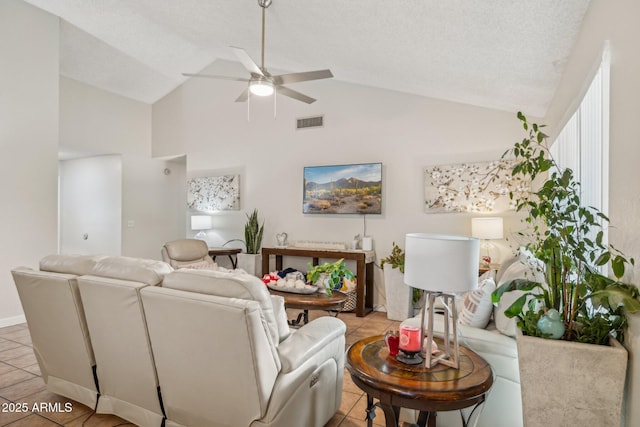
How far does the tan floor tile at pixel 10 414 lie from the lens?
2.21m

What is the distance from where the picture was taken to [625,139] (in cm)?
135

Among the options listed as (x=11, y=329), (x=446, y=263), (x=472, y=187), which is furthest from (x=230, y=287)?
(x=11, y=329)

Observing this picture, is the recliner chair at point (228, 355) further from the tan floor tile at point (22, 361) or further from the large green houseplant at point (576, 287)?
the tan floor tile at point (22, 361)

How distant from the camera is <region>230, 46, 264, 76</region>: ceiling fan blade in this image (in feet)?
9.11

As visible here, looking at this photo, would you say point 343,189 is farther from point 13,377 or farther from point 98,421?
point 13,377

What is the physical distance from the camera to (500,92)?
11.7 ft

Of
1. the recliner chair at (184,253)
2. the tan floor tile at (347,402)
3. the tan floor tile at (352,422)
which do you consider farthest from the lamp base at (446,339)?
the recliner chair at (184,253)

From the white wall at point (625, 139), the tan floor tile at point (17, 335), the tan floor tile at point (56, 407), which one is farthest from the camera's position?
the tan floor tile at point (17, 335)

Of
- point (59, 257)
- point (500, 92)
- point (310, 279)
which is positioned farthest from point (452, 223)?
point (59, 257)

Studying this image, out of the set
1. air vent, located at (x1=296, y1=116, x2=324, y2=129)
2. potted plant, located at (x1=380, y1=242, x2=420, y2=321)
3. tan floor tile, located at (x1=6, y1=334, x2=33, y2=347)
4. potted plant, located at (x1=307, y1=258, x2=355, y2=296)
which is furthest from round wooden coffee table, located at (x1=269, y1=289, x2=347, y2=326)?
air vent, located at (x1=296, y1=116, x2=324, y2=129)

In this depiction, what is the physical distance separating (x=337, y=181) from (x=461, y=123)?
1821mm

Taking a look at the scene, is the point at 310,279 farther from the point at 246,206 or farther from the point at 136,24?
the point at 136,24

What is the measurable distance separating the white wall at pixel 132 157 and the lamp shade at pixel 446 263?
6.22 metres

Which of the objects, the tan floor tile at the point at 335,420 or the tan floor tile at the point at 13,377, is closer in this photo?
the tan floor tile at the point at 335,420
